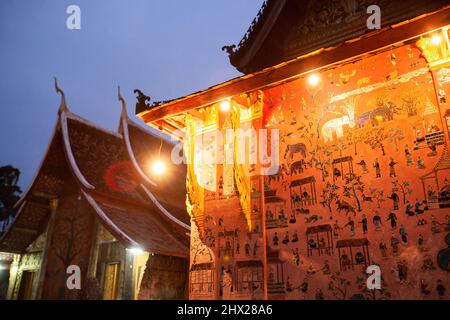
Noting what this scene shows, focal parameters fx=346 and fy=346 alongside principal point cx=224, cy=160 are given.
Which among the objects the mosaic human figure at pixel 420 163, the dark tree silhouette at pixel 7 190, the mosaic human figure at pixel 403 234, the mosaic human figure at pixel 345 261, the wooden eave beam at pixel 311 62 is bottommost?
the mosaic human figure at pixel 345 261

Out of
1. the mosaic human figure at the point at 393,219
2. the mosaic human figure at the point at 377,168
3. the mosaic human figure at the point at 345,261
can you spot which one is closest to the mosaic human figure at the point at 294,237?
the mosaic human figure at the point at 345,261

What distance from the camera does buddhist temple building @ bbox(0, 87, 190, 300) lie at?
10.3 meters

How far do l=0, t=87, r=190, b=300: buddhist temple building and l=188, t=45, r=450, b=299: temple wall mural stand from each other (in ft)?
17.6

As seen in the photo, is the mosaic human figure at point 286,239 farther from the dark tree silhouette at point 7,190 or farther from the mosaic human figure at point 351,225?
the dark tree silhouette at point 7,190

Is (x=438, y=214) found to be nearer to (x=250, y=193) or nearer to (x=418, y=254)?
(x=418, y=254)

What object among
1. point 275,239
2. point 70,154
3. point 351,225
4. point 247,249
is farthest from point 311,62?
point 70,154

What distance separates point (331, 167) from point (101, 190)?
30.1 ft

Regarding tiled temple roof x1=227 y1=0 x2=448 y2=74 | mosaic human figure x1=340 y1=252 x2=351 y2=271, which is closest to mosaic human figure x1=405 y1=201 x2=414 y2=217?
mosaic human figure x1=340 y1=252 x2=351 y2=271

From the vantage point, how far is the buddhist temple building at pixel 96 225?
407 inches

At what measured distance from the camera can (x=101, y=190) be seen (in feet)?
38.5

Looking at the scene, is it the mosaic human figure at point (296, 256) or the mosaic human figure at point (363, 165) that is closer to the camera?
the mosaic human figure at point (363, 165)

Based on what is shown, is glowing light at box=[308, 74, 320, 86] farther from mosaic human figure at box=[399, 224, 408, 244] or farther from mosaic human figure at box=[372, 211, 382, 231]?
mosaic human figure at box=[399, 224, 408, 244]

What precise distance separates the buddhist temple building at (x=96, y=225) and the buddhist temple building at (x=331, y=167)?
5023 mm

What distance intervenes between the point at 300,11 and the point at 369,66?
2654mm
